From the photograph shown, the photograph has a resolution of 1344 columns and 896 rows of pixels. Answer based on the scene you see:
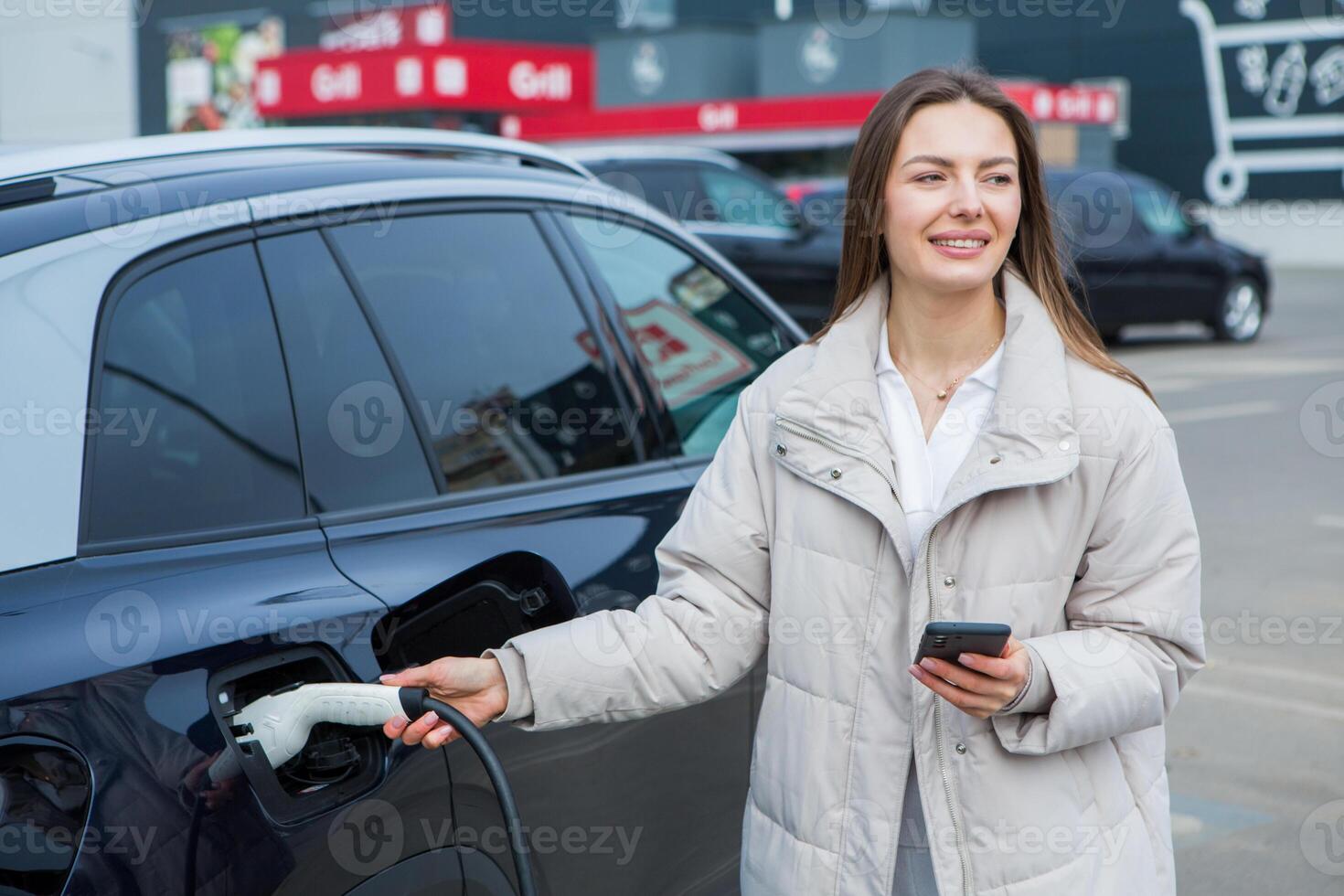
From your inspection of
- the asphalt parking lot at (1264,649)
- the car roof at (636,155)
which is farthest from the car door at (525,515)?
the car roof at (636,155)

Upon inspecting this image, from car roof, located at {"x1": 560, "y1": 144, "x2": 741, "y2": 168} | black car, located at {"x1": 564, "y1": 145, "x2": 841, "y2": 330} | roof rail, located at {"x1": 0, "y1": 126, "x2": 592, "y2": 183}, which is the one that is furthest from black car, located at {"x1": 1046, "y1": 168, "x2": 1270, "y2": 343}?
roof rail, located at {"x1": 0, "y1": 126, "x2": 592, "y2": 183}

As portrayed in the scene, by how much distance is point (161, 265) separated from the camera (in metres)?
2.27

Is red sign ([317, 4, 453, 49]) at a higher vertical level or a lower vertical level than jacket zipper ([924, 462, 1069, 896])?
higher

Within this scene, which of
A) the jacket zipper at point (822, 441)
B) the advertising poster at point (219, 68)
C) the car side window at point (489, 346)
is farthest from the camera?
the advertising poster at point (219, 68)

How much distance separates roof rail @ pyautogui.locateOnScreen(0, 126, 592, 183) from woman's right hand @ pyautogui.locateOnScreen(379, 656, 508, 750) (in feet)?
3.29

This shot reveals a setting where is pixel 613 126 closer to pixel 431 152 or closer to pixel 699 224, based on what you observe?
pixel 699 224

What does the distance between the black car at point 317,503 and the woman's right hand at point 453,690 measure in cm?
15

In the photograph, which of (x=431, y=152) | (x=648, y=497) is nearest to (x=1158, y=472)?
(x=648, y=497)

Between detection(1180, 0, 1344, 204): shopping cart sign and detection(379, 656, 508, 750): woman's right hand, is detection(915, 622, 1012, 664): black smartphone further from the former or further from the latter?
detection(1180, 0, 1344, 204): shopping cart sign

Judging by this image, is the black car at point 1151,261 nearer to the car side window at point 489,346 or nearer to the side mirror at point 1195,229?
the side mirror at point 1195,229

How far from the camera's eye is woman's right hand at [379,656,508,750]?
206cm

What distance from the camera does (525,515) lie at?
106 inches

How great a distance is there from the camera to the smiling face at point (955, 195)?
2195 millimetres

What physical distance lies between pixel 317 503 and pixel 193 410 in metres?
0.23
